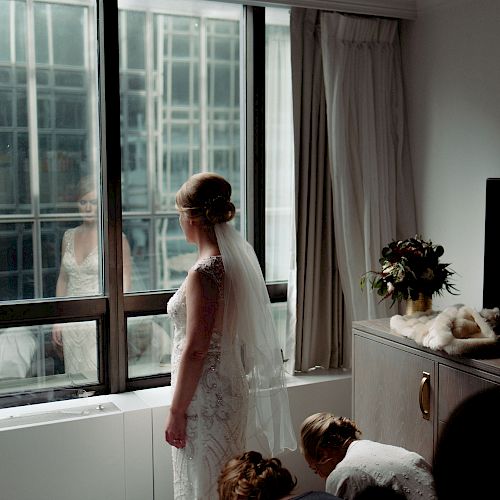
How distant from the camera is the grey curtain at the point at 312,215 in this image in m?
3.66

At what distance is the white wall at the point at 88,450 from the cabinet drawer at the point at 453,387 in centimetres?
120

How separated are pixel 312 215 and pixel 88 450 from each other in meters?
1.52

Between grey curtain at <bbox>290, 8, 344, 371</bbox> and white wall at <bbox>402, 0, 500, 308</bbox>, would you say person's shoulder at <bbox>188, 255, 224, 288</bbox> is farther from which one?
white wall at <bbox>402, 0, 500, 308</bbox>

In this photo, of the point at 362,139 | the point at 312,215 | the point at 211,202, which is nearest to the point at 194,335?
the point at 211,202

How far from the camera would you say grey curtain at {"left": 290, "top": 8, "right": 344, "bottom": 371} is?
366cm

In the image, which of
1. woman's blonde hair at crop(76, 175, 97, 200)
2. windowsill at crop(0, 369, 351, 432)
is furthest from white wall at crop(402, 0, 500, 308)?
woman's blonde hair at crop(76, 175, 97, 200)

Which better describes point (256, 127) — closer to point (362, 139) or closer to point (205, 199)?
point (362, 139)

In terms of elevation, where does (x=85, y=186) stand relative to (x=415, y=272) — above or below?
above

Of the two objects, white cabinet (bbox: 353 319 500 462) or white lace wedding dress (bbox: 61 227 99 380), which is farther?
white lace wedding dress (bbox: 61 227 99 380)

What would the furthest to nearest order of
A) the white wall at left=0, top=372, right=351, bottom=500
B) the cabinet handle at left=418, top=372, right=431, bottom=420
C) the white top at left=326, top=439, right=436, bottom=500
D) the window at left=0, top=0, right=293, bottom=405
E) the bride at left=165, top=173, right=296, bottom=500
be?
the window at left=0, top=0, right=293, bottom=405 < the white wall at left=0, top=372, right=351, bottom=500 < the cabinet handle at left=418, top=372, right=431, bottom=420 < the bride at left=165, top=173, right=296, bottom=500 < the white top at left=326, top=439, right=436, bottom=500

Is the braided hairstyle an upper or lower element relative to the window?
lower

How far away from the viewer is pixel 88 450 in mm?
3172

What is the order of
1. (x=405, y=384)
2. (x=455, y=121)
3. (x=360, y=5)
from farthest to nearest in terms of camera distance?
(x=360, y=5) → (x=455, y=121) → (x=405, y=384)

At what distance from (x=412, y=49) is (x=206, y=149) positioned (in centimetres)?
117
